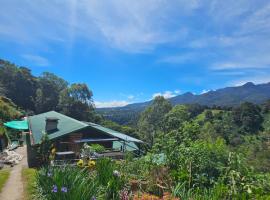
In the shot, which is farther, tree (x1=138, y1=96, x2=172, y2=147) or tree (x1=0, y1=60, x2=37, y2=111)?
tree (x1=0, y1=60, x2=37, y2=111)

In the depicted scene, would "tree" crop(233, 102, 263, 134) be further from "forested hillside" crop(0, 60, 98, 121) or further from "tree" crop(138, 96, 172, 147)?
"forested hillside" crop(0, 60, 98, 121)

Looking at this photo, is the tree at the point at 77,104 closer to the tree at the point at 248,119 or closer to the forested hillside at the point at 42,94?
the forested hillside at the point at 42,94

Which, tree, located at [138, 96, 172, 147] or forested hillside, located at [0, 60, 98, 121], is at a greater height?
forested hillside, located at [0, 60, 98, 121]

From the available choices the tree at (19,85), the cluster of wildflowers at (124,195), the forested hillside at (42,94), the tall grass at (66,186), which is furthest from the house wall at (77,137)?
the tree at (19,85)

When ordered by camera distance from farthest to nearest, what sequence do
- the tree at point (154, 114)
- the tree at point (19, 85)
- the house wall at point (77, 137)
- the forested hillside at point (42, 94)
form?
the tree at point (19, 85) → the forested hillside at point (42, 94) → the tree at point (154, 114) → the house wall at point (77, 137)

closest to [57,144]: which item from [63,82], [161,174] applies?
[161,174]

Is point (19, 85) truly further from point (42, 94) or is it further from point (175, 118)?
point (175, 118)

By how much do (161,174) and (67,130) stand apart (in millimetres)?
18154

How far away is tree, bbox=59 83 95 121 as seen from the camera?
65.4 meters

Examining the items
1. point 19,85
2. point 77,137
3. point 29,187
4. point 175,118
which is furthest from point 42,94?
point 29,187

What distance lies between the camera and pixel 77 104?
216ft

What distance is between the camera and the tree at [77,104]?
65375 millimetres

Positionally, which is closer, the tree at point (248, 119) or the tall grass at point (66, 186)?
the tall grass at point (66, 186)

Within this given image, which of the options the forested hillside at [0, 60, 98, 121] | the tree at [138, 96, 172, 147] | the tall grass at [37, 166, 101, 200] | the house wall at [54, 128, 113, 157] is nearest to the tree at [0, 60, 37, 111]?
the forested hillside at [0, 60, 98, 121]
